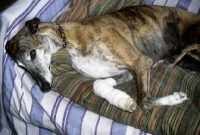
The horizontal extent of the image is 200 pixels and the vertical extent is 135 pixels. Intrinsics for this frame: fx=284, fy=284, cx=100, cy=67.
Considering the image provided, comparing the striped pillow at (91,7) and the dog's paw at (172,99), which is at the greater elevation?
the striped pillow at (91,7)

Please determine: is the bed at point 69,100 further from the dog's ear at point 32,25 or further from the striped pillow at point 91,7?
the dog's ear at point 32,25

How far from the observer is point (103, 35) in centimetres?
233

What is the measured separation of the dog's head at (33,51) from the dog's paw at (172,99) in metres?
0.86

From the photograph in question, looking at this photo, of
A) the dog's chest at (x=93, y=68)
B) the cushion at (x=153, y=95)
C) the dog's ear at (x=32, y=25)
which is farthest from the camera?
the dog's chest at (x=93, y=68)

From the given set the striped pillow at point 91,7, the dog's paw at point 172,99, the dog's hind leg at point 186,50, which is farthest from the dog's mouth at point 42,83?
the dog's hind leg at point 186,50

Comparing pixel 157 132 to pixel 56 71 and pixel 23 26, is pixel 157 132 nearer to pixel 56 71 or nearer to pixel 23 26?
pixel 56 71

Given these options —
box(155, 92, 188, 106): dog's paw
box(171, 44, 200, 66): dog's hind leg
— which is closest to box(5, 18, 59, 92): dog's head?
box(155, 92, 188, 106): dog's paw

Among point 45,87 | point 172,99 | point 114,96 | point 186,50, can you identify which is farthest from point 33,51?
point 186,50

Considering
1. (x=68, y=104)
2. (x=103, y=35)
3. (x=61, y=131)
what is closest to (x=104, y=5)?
(x=103, y=35)

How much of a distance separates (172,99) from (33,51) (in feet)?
3.74

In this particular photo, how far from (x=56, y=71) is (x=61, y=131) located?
51cm

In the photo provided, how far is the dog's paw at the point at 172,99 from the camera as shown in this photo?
208 centimetres

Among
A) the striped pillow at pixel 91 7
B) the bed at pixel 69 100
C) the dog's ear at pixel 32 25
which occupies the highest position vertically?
the dog's ear at pixel 32 25

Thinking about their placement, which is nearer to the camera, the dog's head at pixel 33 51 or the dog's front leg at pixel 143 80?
the dog's front leg at pixel 143 80
